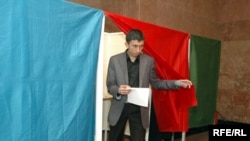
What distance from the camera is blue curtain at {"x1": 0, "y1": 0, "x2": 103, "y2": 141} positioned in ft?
4.94

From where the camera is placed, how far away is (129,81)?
6.77ft

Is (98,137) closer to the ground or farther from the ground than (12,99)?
closer to the ground

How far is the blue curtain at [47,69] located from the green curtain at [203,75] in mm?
1652

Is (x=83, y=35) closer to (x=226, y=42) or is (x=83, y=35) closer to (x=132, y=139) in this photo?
(x=132, y=139)

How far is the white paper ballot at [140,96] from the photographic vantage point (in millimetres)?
1975

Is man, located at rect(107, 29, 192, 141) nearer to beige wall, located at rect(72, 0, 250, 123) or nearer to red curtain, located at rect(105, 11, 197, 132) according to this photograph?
red curtain, located at rect(105, 11, 197, 132)

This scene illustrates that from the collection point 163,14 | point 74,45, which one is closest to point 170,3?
point 163,14

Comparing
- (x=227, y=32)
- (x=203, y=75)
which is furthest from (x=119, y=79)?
(x=227, y=32)

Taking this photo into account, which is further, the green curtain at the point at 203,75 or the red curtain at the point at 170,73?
the green curtain at the point at 203,75

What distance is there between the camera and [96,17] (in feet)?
6.46

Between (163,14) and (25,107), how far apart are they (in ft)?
8.53

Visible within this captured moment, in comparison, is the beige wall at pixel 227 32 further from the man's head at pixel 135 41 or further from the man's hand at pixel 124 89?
the man's hand at pixel 124 89

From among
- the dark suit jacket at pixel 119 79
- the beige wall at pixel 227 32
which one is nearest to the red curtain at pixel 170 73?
the dark suit jacket at pixel 119 79

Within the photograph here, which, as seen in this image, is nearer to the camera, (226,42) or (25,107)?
(25,107)
